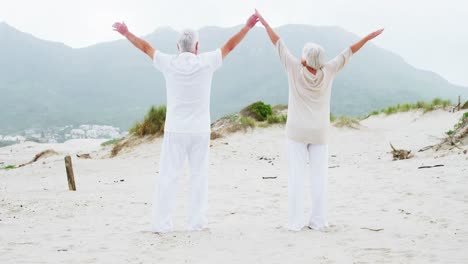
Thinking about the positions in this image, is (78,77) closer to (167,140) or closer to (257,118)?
(257,118)

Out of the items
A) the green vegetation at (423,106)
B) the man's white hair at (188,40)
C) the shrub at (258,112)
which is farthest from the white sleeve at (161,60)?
the green vegetation at (423,106)

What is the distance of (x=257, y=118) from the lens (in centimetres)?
1883

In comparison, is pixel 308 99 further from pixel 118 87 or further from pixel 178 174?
pixel 118 87

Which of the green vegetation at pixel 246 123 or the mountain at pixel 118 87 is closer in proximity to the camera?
the green vegetation at pixel 246 123

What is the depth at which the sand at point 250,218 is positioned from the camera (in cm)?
448

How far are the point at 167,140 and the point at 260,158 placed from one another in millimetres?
8506

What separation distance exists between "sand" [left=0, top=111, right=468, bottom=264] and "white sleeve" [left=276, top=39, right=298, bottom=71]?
5.91 feet

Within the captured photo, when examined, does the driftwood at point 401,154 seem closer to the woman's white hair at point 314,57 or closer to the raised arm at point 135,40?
the woman's white hair at point 314,57

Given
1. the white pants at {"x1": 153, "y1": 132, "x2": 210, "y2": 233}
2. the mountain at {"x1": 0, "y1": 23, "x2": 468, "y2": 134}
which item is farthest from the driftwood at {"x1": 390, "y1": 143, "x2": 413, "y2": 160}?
the mountain at {"x1": 0, "y1": 23, "x2": 468, "y2": 134}

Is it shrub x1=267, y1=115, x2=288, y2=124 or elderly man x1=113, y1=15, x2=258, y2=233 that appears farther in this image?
shrub x1=267, y1=115, x2=288, y2=124

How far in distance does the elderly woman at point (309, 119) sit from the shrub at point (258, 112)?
13.3m

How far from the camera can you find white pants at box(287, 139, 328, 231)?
5379 mm

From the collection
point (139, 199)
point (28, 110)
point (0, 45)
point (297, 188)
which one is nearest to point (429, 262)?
point (297, 188)

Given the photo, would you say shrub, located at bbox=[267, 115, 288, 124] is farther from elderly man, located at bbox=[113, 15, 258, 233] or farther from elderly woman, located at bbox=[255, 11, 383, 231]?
elderly man, located at bbox=[113, 15, 258, 233]
